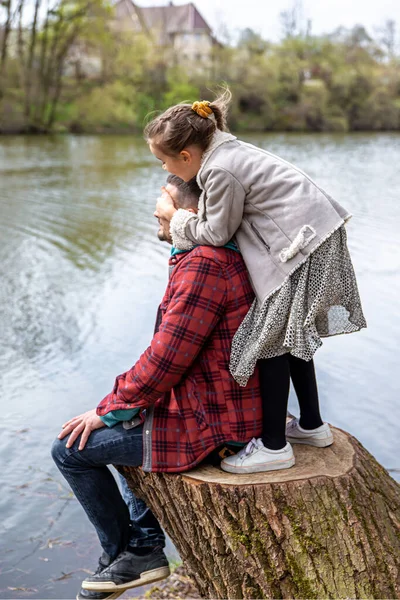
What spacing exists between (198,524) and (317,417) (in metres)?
0.53

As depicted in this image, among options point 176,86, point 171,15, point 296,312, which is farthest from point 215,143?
point 171,15

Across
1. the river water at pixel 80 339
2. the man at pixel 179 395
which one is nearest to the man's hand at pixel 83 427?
the man at pixel 179 395

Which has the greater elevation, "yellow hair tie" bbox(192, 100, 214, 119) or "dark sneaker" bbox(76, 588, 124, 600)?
"yellow hair tie" bbox(192, 100, 214, 119)

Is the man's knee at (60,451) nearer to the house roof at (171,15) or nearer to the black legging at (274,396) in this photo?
the black legging at (274,396)

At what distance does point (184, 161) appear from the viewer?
225cm

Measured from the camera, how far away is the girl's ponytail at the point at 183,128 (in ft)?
7.14

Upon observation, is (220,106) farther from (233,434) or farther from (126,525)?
(126,525)

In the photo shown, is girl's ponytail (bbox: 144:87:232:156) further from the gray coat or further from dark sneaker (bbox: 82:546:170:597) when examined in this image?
dark sneaker (bbox: 82:546:170:597)

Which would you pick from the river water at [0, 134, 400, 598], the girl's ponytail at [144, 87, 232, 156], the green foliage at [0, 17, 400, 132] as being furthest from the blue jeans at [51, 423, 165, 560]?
the green foliage at [0, 17, 400, 132]

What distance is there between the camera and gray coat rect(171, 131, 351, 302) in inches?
83.0

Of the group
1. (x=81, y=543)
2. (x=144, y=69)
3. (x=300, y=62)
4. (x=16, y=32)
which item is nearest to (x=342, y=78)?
(x=300, y=62)

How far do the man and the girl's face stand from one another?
74 mm

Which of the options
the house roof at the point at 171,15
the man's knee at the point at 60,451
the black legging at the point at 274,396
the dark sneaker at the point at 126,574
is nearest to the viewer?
the black legging at the point at 274,396

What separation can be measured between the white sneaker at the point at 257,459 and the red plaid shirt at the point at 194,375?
1.7 inches
